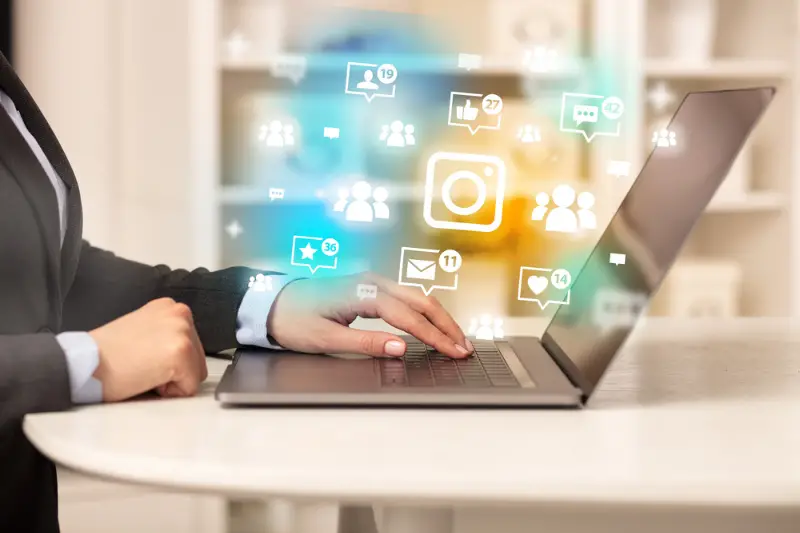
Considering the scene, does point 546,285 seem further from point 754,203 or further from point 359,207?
point 754,203

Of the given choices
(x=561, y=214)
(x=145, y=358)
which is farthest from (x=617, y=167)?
(x=145, y=358)

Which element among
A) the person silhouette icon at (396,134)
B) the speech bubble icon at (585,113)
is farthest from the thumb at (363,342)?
the person silhouette icon at (396,134)

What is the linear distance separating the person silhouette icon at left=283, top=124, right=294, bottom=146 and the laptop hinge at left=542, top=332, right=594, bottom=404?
905 mm

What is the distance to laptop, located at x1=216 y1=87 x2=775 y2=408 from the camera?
734 millimetres

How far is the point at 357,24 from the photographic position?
6.95 feet

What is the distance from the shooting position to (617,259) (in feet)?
2.74

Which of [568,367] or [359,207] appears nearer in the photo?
[568,367]

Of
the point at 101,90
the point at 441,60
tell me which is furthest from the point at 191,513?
the point at 441,60

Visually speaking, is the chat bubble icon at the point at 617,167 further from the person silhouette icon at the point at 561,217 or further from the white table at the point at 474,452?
the white table at the point at 474,452

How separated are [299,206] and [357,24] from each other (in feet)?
2.73

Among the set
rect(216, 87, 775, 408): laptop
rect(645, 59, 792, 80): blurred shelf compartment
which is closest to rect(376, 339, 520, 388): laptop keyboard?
rect(216, 87, 775, 408): laptop

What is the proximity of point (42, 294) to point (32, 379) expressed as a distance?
0.16m

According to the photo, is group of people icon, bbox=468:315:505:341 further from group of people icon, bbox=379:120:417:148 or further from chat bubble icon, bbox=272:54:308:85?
chat bubble icon, bbox=272:54:308:85

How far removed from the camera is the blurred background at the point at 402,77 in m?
2.07
